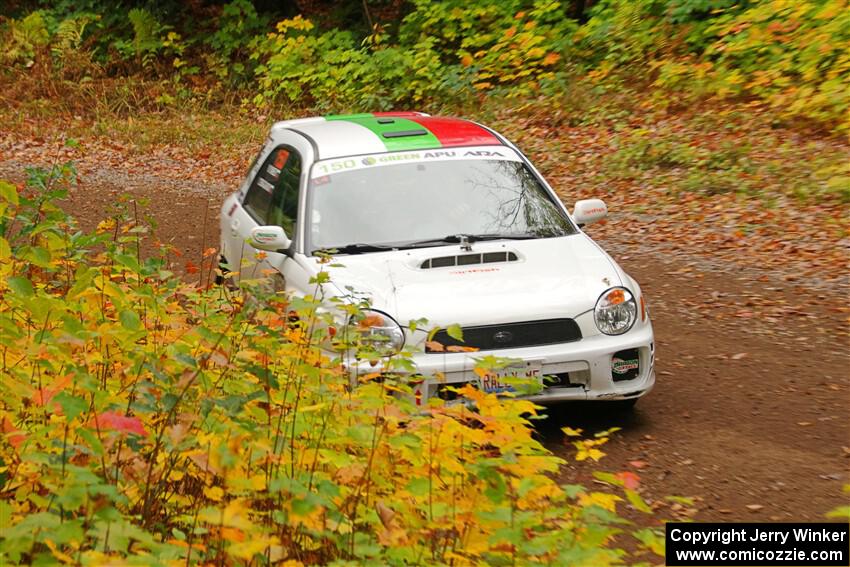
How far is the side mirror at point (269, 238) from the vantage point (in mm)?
6699

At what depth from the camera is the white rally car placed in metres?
6.09

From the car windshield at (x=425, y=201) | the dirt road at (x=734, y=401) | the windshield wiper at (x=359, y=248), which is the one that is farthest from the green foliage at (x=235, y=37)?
the windshield wiper at (x=359, y=248)

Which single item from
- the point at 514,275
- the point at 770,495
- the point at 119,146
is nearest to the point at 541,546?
the point at 770,495

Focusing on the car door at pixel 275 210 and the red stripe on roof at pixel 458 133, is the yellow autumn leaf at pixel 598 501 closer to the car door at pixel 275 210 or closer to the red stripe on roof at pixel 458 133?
the car door at pixel 275 210

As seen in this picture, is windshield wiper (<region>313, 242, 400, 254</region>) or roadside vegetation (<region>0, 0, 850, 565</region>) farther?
windshield wiper (<region>313, 242, 400, 254</region>)

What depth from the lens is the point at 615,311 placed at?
636 centimetres

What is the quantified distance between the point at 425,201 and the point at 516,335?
4.76ft

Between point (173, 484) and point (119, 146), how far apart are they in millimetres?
17141

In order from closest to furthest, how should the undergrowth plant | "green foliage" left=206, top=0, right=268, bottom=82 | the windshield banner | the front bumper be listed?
1. the undergrowth plant
2. the front bumper
3. the windshield banner
4. "green foliage" left=206, top=0, right=268, bottom=82

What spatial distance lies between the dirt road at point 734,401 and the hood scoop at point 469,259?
3.40ft

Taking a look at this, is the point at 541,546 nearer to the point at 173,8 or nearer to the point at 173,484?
the point at 173,484

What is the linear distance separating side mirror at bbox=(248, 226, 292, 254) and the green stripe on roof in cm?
115

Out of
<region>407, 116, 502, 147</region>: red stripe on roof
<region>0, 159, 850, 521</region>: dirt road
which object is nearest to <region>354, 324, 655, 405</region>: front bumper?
<region>0, 159, 850, 521</region>: dirt road

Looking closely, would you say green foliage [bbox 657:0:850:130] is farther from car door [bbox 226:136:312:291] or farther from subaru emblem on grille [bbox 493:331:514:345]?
subaru emblem on grille [bbox 493:331:514:345]
